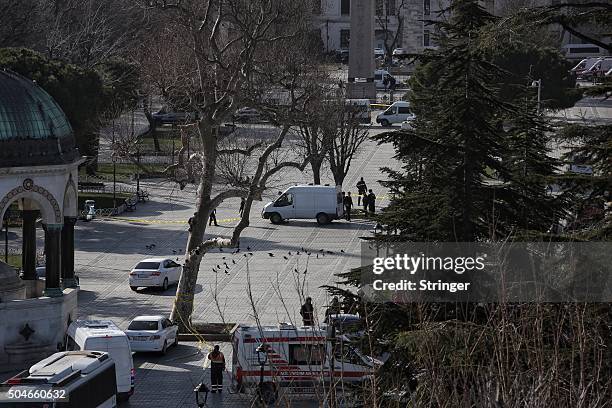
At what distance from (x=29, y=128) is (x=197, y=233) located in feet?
16.2

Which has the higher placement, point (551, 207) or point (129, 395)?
point (551, 207)

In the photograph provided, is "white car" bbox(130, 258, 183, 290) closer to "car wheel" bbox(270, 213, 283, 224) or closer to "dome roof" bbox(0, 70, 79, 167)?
"dome roof" bbox(0, 70, 79, 167)

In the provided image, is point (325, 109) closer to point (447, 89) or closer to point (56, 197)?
point (56, 197)

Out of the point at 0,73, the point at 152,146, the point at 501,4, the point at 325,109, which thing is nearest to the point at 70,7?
the point at 152,146

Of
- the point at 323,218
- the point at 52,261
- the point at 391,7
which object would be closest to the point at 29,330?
the point at 52,261

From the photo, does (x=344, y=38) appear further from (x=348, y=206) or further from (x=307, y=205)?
(x=307, y=205)

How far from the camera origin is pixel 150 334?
103 feet

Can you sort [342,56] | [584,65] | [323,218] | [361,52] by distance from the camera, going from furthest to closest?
[342,56]
[584,65]
[361,52]
[323,218]

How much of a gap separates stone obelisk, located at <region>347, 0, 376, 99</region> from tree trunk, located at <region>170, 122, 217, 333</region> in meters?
52.3

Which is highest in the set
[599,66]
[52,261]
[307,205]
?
[599,66]

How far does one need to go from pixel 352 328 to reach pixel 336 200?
29316 mm

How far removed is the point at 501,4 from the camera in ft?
327

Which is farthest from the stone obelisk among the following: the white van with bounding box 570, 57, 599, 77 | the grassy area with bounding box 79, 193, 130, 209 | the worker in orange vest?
the worker in orange vest

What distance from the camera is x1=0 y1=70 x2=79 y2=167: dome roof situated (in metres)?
30.6
